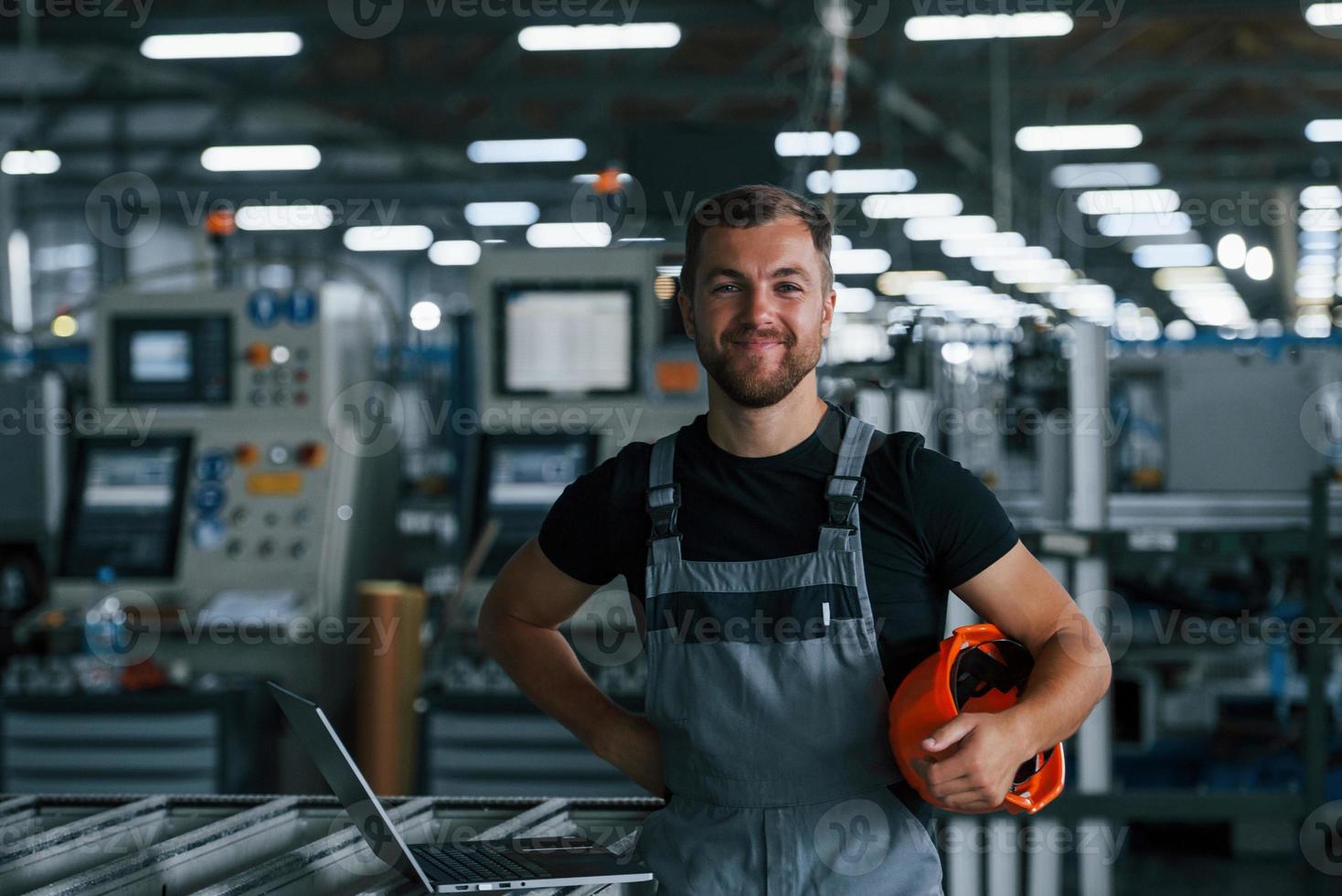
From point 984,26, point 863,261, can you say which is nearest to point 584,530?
point 984,26

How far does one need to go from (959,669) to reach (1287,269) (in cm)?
857

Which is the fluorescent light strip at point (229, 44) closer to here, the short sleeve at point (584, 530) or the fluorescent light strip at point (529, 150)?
the fluorescent light strip at point (529, 150)

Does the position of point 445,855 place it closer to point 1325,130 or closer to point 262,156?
point 262,156

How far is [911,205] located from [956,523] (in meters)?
13.7

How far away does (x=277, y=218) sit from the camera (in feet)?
50.2

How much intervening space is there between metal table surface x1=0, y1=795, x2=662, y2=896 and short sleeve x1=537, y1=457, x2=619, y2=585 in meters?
0.31

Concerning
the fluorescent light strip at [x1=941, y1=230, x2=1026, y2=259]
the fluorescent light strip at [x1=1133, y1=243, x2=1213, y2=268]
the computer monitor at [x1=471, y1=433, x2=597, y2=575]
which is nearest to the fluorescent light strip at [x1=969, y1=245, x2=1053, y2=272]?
the fluorescent light strip at [x1=941, y1=230, x2=1026, y2=259]

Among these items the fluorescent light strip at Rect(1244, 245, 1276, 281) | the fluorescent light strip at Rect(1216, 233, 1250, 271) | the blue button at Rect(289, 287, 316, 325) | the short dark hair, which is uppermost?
the fluorescent light strip at Rect(1244, 245, 1276, 281)

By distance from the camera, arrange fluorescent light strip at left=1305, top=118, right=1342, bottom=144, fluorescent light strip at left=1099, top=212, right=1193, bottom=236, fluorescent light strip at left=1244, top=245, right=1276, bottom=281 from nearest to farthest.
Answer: fluorescent light strip at left=1244, top=245, right=1276, bottom=281 < fluorescent light strip at left=1305, top=118, right=1342, bottom=144 < fluorescent light strip at left=1099, top=212, right=1193, bottom=236

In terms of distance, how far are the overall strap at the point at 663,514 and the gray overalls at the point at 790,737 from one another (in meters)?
0.07

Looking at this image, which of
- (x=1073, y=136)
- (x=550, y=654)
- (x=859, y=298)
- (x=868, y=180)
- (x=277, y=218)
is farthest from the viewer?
(x=859, y=298)

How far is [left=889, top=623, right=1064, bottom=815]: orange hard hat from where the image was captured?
1.47 m

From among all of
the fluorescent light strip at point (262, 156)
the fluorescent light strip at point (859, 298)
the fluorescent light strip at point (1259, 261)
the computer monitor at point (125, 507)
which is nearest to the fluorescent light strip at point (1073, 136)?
the fluorescent light strip at point (1259, 261)

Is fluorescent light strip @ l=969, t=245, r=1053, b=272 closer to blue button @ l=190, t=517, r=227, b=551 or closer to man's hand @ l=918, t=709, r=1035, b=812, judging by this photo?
blue button @ l=190, t=517, r=227, b=551
